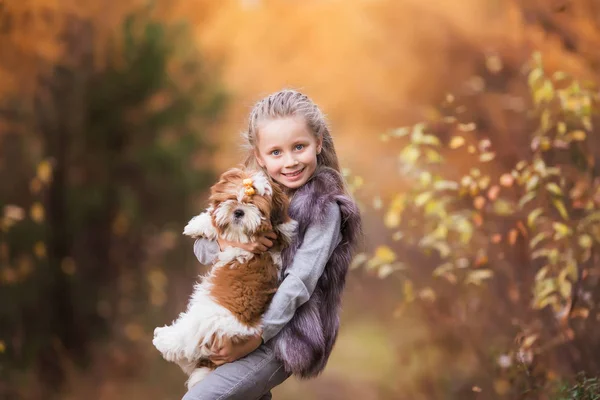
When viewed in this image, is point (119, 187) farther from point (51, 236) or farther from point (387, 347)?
point (387, 347)

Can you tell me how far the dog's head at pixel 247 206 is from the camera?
209cm

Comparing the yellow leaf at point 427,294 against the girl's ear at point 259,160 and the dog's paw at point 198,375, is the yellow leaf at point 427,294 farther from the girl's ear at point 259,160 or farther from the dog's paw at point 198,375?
the dog's paw at point 198,375

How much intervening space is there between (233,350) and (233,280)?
0.65ft

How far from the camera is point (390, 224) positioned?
430 centimetres

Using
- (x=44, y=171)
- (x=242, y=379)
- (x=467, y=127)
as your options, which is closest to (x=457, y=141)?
(x=467, y=127)

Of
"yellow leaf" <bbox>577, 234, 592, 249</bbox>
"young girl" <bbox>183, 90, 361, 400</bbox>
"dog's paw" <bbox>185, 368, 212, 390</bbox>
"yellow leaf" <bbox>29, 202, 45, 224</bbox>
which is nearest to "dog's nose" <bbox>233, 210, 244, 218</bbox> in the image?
"young girl" <bbox>183, 90, 361, 400</bbox>

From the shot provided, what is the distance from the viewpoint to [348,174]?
13.6ft

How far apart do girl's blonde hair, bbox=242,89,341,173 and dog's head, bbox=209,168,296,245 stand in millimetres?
253

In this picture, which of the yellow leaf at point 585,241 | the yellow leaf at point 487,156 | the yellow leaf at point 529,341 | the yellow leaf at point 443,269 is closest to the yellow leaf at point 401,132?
the yellow leaf at point 487,156

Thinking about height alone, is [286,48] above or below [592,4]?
above

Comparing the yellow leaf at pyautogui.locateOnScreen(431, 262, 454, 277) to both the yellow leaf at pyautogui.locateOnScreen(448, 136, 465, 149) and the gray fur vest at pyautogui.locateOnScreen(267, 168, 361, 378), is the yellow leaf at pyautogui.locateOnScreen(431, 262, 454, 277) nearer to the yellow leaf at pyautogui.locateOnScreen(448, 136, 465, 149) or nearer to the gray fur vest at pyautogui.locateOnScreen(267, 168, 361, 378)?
the yellow leaf at pyautogui.locateOnScreen(448, 136, 465, 149)

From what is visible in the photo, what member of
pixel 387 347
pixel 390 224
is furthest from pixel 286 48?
pixel 387 347

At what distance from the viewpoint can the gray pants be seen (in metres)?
2.12

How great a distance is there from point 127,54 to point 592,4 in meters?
2.80
